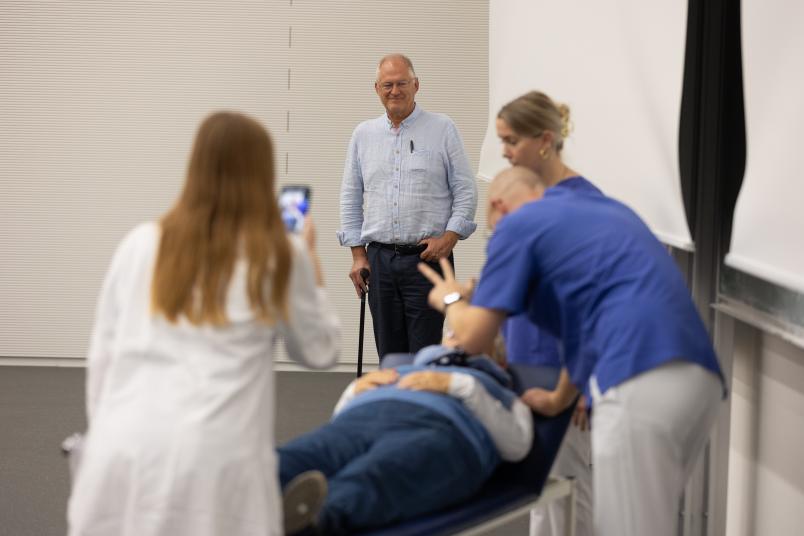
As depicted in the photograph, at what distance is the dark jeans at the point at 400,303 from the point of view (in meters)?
4.51

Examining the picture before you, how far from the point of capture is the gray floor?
3787mm

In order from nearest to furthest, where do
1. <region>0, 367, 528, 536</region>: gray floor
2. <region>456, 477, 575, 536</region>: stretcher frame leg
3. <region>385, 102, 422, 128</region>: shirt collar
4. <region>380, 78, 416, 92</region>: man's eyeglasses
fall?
<region>456, 477, 575, 536</region>: stretcher frame leg → <region>0, 367, 528, 536</region>: gray floor → <region>380, 78, 416, 92</region>: man's eyeglasses → <region>385, 102, 422, 128</region>: shirt collar

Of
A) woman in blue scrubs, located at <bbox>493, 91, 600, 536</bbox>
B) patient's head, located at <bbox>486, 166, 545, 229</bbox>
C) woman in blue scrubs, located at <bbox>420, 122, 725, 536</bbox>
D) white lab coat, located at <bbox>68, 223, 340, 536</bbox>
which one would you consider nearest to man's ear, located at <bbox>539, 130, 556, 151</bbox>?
woman in blue scrubs, located at <bbox>493, 91, 600, 536</bbox>

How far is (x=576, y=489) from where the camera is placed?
309cm

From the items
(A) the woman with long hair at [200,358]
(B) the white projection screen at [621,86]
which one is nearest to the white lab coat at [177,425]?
(A) the woman with long hair at [200,358]

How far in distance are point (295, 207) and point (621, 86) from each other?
152 cm

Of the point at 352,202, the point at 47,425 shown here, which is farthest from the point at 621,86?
the point at 47,425

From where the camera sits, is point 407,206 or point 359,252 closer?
point 407,206

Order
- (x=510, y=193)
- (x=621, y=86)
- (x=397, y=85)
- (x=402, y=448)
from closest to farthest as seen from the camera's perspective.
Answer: (x=402, y=448) → (x=510, y=193) → (x=621, y=86) → (x=397, y=85)

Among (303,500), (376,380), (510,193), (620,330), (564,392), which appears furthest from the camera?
(376,380)

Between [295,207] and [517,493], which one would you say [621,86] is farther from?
[295,207]

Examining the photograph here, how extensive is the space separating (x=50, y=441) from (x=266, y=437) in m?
3.01

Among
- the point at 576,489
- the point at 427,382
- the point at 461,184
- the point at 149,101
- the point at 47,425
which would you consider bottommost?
the point at 47,425

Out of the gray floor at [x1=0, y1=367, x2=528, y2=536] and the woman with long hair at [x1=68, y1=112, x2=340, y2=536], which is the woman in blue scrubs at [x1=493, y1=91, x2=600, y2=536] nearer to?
the gray floor at [x1=0, y1=367, x2=528, y2=536]
